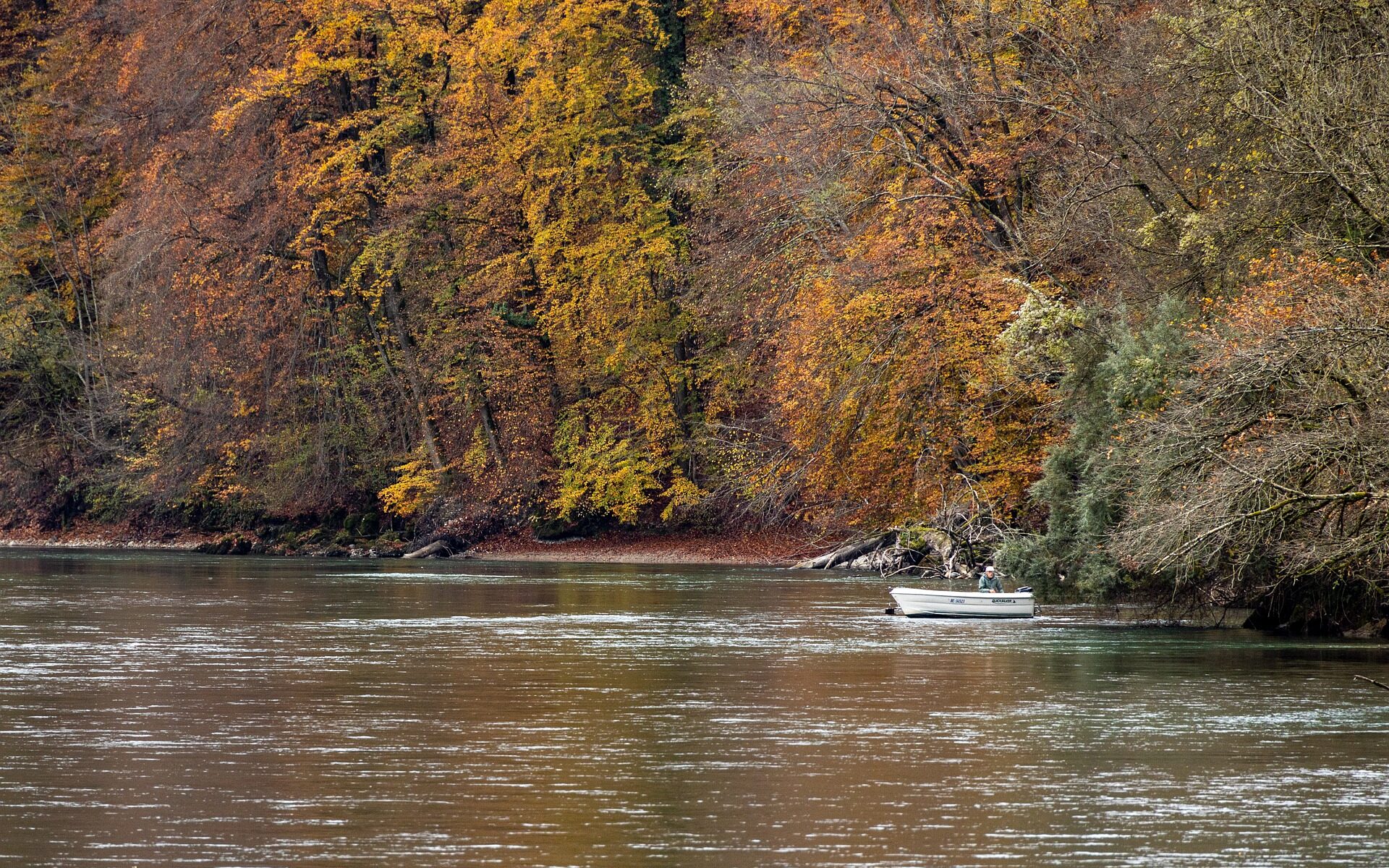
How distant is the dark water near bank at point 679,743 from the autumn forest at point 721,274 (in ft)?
12.2

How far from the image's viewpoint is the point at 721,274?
54.3 metres

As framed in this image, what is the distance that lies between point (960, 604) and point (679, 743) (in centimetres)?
1838

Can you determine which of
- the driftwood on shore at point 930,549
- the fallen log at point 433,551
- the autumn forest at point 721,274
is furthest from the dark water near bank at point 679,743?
the fallen log at point 433,551

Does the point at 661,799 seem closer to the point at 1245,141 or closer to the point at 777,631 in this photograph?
the point at 777,631

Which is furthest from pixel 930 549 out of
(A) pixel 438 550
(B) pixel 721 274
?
(A) pixel 438 550

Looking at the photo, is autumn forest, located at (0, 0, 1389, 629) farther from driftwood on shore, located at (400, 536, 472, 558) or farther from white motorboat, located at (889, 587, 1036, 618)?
white motorboat, located at (889, 587, 1036, 618)

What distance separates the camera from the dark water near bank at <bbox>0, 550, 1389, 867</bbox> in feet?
47.0

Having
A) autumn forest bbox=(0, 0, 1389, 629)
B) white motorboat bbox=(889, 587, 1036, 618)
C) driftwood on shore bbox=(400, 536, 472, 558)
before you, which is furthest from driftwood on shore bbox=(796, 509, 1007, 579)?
driftwood on shore bbox=(400, 536, 472, 558)

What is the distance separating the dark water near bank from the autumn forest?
3.73 metres

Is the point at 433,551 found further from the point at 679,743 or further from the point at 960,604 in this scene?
the point at 679,743

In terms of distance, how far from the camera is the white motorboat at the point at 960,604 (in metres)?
36.7

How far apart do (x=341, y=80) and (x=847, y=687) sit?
43.9 metres

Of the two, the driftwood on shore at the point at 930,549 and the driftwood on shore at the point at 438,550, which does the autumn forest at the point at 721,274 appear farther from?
the driftwood on shore at the point at 438,550

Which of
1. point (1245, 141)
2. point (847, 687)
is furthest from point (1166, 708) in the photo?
point (1245, 141)
